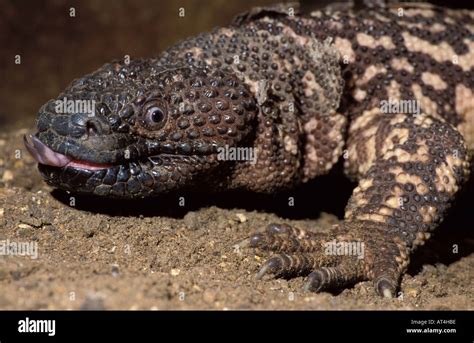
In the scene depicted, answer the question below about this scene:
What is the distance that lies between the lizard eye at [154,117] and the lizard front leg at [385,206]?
2.26 feet

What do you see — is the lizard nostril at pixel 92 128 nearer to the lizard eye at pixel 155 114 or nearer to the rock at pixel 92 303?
the lizard eye at pixel 155 114

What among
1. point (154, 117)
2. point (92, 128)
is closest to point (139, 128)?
point (154, 117)

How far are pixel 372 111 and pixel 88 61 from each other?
324 cm

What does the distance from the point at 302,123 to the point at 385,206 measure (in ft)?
2.12

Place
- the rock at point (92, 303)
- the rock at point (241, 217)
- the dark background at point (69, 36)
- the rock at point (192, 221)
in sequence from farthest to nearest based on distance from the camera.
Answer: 1. the dark background at point (69, 36)
2. the rock at point (241, 217)
3. the rock at point (192, 221)
4. the rock at point (92, 303)

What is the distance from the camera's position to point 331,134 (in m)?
3.30

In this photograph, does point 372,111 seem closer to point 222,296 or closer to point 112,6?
point 222,296

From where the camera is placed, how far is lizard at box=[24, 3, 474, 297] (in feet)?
8.94

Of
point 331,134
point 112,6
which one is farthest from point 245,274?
point 112,6

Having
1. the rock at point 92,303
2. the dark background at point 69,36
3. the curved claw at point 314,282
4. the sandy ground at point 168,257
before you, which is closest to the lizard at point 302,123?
the curved claw at point 314,282

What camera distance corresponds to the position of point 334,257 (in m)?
2.73

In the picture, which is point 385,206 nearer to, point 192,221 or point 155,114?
point 192,221

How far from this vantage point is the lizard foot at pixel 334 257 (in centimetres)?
255
